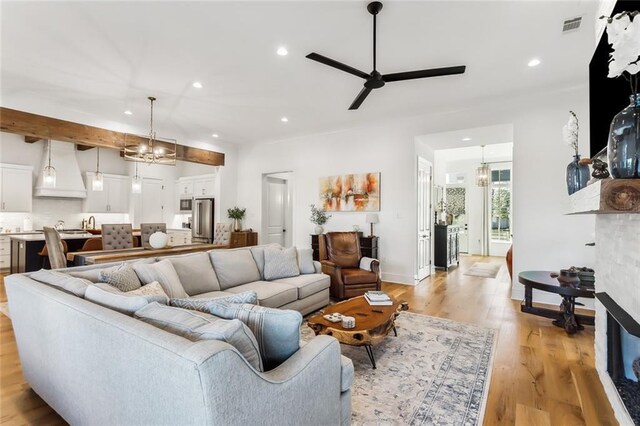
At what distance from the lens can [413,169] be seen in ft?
18.1

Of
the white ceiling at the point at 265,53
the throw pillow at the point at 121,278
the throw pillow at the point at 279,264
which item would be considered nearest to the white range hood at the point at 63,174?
the white ceiling at the point at 265,53

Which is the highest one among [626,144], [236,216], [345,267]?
[626,144]

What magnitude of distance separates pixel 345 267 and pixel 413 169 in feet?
7.31

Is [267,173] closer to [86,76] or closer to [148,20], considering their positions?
[86,76]

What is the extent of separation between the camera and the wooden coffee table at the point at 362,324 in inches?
93.7

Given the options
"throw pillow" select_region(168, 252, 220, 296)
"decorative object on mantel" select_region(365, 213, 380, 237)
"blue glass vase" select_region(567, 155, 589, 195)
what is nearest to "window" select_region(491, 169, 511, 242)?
"decorative object on mantel" select_region(365, 213, 380, 237)

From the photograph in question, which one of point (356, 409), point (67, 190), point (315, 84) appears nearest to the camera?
point (356, 409)

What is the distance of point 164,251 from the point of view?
14.8 feet

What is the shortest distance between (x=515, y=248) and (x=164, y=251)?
205 inches

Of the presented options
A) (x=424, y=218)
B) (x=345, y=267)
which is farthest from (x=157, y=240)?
(x=424, y=218)

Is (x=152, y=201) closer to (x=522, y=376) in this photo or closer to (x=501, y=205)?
(x=522, y=376)

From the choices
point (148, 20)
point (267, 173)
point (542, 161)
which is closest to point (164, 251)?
point (148, 20)

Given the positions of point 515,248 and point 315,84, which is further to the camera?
point 515,248

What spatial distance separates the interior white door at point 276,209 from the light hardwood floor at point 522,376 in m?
4.43
